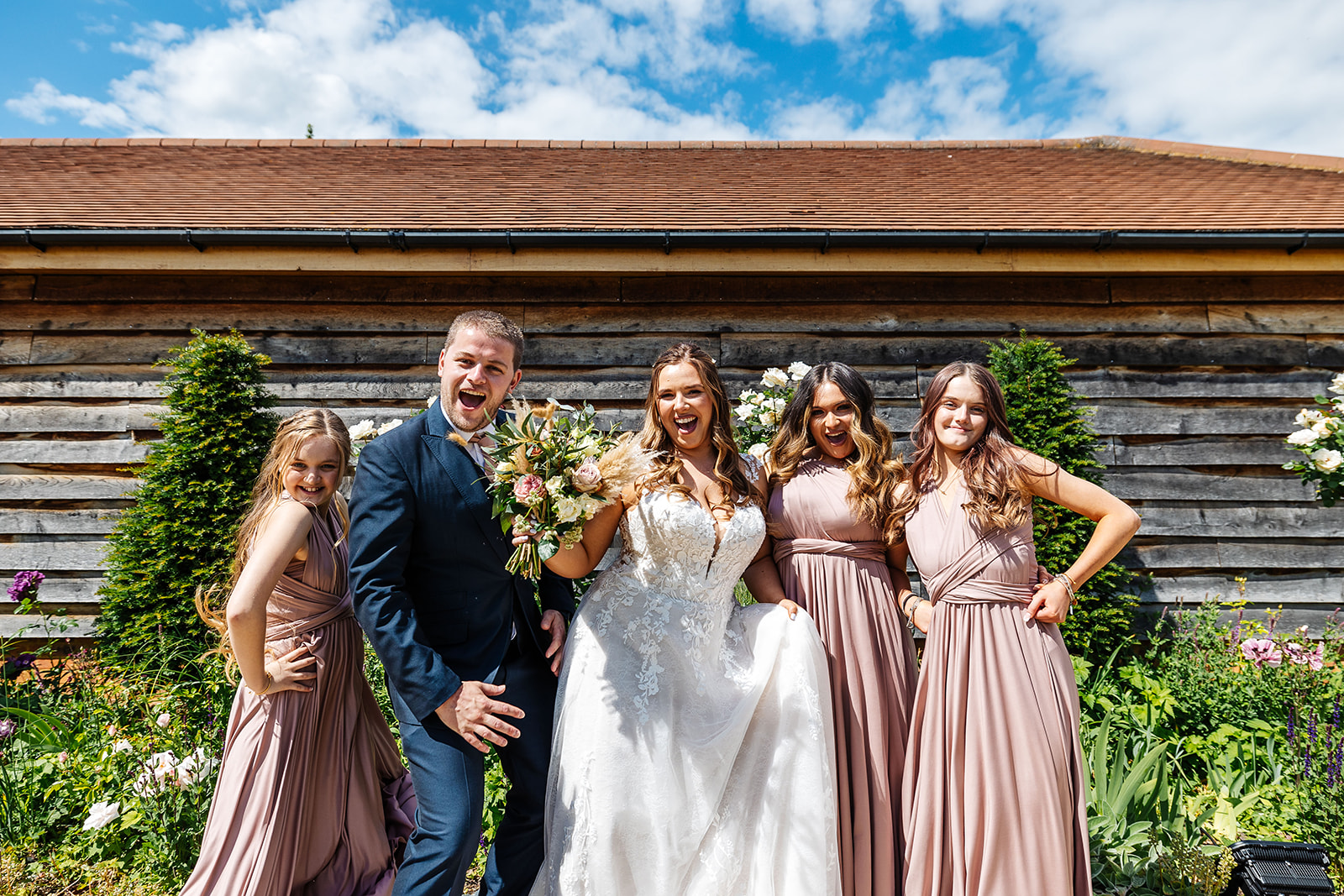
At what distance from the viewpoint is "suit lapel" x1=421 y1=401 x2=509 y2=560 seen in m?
2.20

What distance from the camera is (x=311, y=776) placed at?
2428mm

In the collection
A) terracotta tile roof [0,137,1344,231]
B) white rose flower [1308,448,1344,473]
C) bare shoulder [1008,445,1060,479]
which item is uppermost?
terracotta tile roof [0,137,1344,231]

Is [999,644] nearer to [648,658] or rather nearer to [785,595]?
[785,595]

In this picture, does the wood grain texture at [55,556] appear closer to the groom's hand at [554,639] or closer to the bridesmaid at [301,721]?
the bridesmaid at [301,721]

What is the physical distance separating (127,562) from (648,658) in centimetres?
435

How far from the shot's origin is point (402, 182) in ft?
22.7

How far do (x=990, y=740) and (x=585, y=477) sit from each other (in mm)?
1753

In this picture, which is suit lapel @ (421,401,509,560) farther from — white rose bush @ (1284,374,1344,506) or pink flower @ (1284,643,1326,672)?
pink flower @ (1284,643,1326,672)

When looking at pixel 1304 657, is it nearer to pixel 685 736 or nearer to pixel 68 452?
pixel 685 736

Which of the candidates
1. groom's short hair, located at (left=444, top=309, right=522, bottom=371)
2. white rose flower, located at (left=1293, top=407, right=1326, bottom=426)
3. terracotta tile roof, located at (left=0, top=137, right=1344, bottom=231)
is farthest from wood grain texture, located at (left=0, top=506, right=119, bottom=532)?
white rose flower, located at (left=1293, top=407, right=1326, bottom=426)

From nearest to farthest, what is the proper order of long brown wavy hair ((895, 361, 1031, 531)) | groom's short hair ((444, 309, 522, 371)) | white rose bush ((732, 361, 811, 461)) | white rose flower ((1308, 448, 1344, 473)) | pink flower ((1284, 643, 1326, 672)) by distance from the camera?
groom's short hair ((444, 309, 522, 371)), long brown wavy hair ((895, 361, 1031, 531)), white rose flower ((1308, 448, 1344, 473)), pink flower ((1284, 643, 1326, 672)), white rose bush ((732, 361, 811, 461))

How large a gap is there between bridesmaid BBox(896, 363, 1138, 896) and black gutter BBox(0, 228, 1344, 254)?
2.93 meters

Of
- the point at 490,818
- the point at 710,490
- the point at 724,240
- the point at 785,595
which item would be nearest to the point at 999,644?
the point at 785,595

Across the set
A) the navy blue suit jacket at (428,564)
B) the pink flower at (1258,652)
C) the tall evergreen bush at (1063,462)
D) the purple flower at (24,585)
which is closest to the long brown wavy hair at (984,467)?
the navy blue suit jacket at (428,564)
